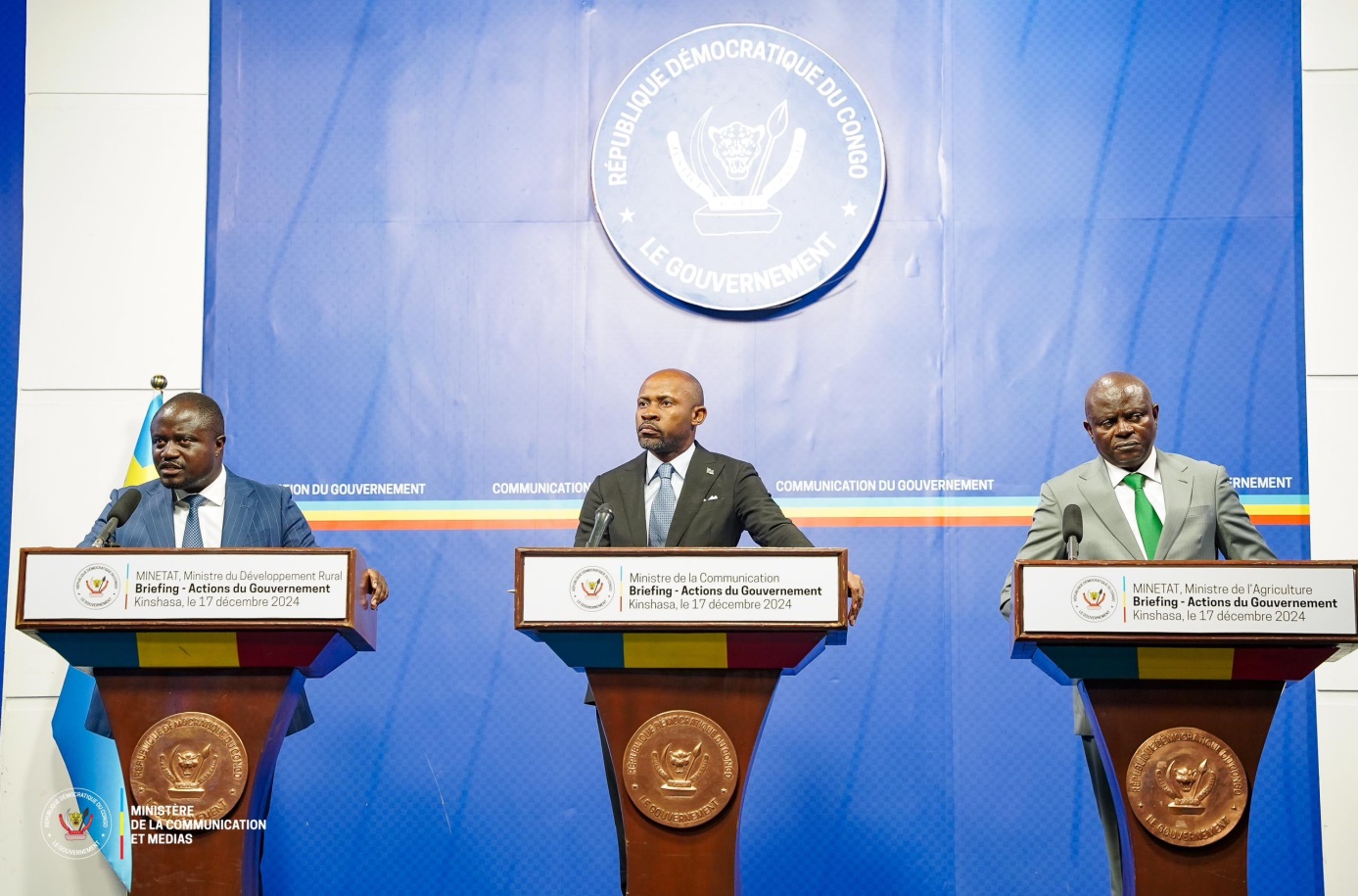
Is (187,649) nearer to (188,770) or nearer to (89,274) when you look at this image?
(188,770)

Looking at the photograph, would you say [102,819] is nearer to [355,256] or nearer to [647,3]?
[355,256]

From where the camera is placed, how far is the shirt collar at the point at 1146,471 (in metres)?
3.53

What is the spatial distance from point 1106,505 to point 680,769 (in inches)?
52.4

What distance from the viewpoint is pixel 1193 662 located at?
289 cm

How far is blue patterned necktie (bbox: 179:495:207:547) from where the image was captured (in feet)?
11.7

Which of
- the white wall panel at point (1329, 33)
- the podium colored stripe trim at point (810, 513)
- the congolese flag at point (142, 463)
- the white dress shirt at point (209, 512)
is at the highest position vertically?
the white wall panel at point (1329, 33)

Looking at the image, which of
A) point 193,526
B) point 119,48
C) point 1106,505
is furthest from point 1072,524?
point 119,48

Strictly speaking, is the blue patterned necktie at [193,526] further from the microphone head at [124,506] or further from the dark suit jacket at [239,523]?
the microphone head at [124,506]

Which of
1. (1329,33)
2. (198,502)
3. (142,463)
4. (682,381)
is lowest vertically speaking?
(198,502)

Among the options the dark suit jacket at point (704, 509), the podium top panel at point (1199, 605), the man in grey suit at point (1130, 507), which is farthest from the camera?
the dark suit jacket at point (704, 509)

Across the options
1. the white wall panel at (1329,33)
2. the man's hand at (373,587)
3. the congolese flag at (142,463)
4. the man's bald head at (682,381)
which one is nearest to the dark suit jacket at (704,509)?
the man's bald head at (682,381)

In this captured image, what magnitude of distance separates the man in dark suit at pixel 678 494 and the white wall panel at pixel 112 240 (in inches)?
80.6

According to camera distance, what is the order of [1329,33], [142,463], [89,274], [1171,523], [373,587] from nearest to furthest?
[373,587] < [1171,523] < [142,463] < [1329,33] < [89,274]

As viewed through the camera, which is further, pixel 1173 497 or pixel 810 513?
pixel 810 513
